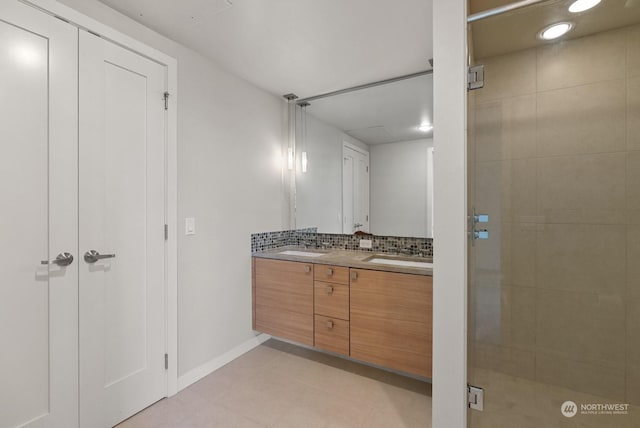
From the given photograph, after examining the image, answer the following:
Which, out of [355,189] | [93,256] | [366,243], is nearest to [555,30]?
[355,189]

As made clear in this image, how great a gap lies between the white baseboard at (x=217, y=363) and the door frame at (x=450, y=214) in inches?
64.4

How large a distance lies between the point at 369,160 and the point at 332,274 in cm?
108

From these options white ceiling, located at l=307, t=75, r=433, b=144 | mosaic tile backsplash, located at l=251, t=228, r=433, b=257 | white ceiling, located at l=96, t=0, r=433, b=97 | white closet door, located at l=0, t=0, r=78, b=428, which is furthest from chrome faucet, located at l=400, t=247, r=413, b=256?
white closet door, located at l=0, t=0, r=78, b=428

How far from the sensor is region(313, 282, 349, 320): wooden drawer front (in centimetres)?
213

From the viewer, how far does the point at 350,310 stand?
2107 mm

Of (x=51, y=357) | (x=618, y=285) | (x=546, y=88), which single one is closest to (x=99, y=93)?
(x=51, y=357)

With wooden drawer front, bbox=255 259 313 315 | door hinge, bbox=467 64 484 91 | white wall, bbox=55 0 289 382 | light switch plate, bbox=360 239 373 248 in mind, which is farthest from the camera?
light switch plate, bbox=360 239 373 248

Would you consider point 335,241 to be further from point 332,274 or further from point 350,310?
point 350,310

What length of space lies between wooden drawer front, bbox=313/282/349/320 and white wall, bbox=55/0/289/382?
726mm

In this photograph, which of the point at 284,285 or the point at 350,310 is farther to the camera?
the point at 284,285

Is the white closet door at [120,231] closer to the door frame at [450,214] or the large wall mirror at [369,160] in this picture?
the large wall mirror at [369,160]

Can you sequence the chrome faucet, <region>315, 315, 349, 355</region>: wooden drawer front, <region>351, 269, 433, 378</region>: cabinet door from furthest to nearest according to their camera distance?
the chrome faucet < <region>315, 315, 349, 355</region>: wooden drawer front < <region>351, 269, 433, 378</region>: cabinet door

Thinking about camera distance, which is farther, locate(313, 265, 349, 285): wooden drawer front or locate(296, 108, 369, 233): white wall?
locate(296, 108, 369, 233): white wall

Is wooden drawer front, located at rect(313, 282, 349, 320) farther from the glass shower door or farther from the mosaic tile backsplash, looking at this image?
the glass shower door
